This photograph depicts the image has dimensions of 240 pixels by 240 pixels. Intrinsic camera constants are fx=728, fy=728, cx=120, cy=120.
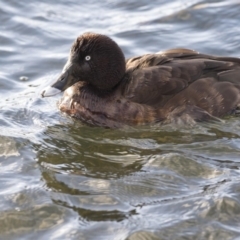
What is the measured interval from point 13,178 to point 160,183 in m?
1.24

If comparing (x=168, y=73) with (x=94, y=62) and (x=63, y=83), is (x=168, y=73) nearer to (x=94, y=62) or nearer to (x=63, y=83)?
(x=94, y=62)

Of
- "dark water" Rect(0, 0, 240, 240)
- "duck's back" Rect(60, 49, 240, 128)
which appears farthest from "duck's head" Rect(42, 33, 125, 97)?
"dark water" Rect(0, 0, 240, 240)

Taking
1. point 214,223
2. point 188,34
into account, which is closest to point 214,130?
point 214,223

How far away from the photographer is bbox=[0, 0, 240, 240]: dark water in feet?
17.5

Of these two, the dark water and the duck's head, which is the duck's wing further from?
the dark water

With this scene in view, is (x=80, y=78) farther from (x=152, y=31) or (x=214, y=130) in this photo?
(x=152, y=31)

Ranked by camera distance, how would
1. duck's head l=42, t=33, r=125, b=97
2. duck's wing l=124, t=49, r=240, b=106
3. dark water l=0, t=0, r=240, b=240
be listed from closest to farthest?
1. dark water l=0, t=0, r=240, b=240
2. duck's wing l=124, t=49, r=240, b=106
3. duck's head l=42, t=33, r=125, b=97

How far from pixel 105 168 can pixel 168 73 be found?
131 cm

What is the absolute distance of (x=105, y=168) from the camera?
6.29 m

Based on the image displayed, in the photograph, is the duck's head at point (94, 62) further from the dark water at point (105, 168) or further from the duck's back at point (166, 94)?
the dark water at point (105, 168)

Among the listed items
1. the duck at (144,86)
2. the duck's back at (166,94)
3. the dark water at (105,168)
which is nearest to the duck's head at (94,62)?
the duck at (144,86)

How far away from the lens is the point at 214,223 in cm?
531

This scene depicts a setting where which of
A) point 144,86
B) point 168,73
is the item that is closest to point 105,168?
point 144,86

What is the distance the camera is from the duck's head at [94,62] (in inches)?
284
